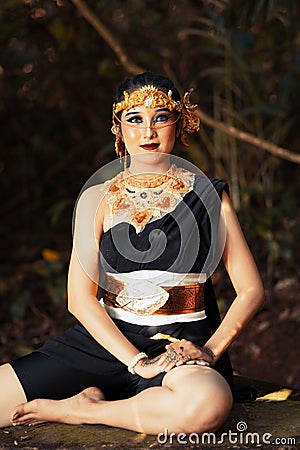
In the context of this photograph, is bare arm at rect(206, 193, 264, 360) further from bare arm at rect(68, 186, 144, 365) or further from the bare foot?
the bare foot

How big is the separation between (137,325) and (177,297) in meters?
0.13

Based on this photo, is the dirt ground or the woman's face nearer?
the woman's face

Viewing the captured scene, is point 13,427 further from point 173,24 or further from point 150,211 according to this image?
point 173,24

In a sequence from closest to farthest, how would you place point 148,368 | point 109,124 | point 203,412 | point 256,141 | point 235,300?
1. point 203,412
2. point 148,368
3. point 235,300
4. point 256,141
5. point 109,124

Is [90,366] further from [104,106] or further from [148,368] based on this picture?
[104,106]

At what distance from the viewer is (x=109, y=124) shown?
505 centimetres

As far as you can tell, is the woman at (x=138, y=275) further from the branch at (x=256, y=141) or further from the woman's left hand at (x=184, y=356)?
the branch at (x=256, y=141)

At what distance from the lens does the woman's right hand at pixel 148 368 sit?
1982mm

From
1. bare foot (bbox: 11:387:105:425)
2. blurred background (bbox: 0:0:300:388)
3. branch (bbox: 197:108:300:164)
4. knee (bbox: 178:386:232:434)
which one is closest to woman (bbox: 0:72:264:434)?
bare foot (bbox: 11:387:105:425)

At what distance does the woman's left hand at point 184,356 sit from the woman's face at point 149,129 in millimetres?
514

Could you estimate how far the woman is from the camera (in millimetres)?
2086

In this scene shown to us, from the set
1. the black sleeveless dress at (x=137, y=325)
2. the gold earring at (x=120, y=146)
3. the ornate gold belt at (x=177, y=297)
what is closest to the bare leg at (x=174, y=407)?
the black sleeveless dress at (x=137, y=325)

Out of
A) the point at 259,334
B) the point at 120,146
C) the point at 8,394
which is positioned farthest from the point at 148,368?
the point at 259,334

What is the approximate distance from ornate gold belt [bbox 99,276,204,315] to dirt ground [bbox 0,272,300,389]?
136 cm
